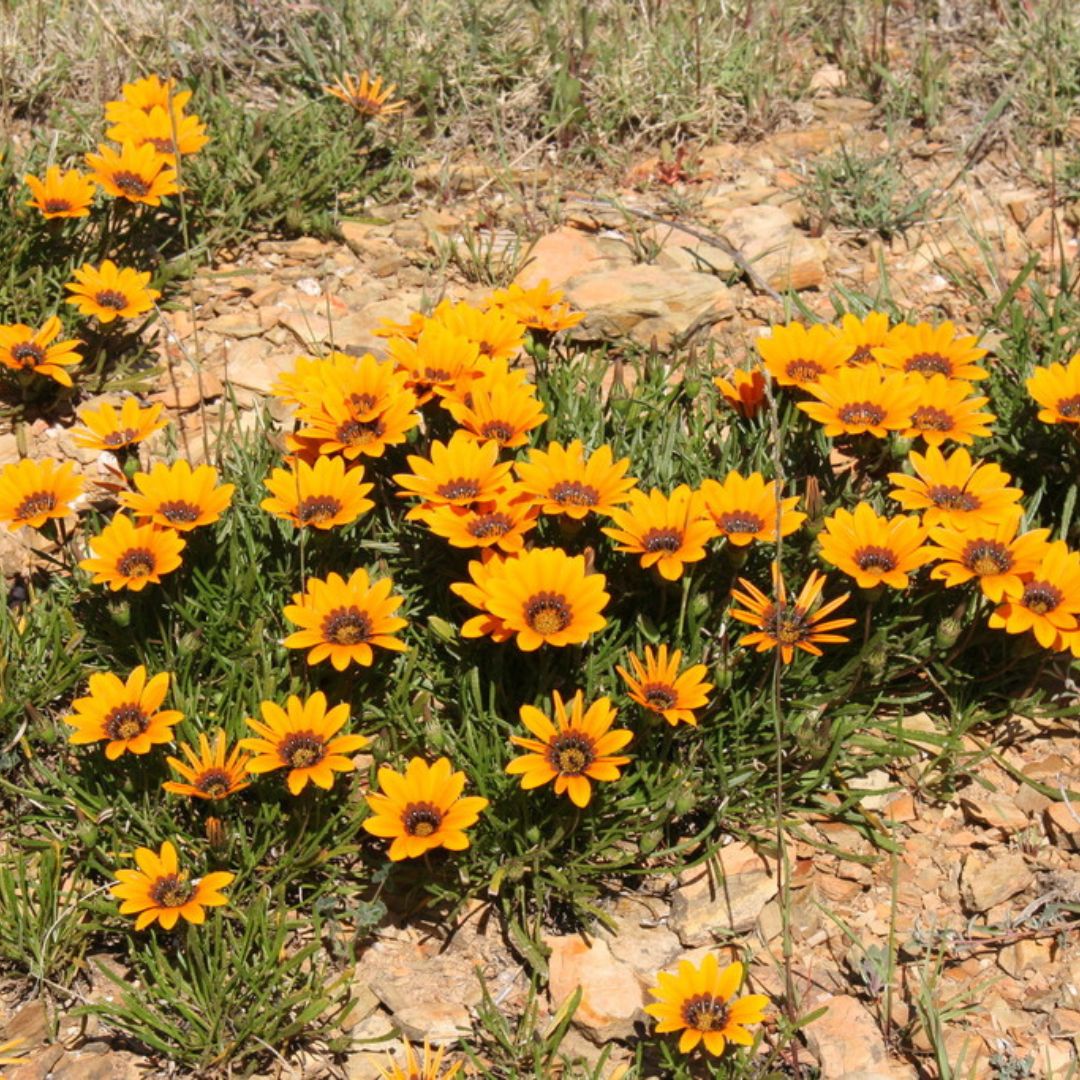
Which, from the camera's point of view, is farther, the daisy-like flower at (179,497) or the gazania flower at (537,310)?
the gazania flower at (537,310)

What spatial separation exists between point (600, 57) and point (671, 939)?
3.87 meters

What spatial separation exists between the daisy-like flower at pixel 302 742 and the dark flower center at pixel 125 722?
0.25 m

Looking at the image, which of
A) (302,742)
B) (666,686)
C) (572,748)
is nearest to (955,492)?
(666,686)

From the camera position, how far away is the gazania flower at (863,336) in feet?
12.8

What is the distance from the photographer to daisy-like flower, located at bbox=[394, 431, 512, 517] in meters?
3.33

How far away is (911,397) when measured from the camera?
11.4 feet

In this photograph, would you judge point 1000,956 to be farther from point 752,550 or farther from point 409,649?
point 409,649

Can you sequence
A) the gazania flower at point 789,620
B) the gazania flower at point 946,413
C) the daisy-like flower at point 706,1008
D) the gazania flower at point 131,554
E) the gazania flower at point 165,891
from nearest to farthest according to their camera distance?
1. the daisy-like flower at point 706,1008
2. the gazania flower at point 165,891
3. the gazania flower at point 789,620
4. the gazania flower at point 131,554
5. the gazania flower at point 946,413

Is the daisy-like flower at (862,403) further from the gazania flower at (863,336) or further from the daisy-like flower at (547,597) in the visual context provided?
the daisy-like flower at (547,597)

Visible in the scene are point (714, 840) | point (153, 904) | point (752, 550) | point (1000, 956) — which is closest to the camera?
point (153, 904)

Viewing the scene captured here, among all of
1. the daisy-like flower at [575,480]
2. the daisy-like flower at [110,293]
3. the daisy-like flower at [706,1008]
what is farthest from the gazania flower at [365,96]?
the daisy-like flower at [706,1008]

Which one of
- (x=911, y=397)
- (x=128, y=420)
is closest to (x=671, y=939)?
(x=911, y=397)

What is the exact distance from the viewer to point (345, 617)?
3.22 metres

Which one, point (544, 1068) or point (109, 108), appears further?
point (109, 108)
